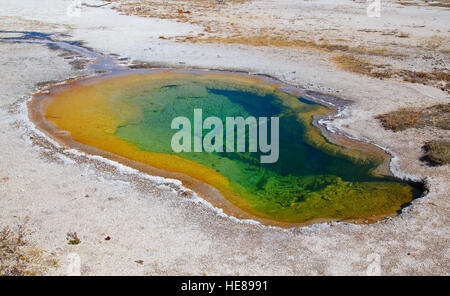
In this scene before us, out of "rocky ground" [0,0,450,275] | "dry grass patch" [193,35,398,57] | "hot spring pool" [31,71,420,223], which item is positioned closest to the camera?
"rocky ground" [0,0,450,275]

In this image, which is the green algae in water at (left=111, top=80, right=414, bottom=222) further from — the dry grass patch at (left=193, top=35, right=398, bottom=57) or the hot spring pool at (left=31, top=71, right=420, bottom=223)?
the dry grass patch at (left=193, top=35, right=398, bottom=57)

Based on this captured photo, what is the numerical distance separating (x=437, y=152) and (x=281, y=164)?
3573 millimetres

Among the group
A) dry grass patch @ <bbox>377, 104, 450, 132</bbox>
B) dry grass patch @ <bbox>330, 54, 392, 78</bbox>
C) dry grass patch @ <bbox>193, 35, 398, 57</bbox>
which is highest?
dry grass patch @ <bbox>193, 35, 398, 57</bbox>

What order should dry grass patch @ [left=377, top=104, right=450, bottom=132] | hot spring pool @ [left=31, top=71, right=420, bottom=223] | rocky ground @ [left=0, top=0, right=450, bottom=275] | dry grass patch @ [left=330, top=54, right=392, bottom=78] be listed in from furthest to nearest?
dry grass patch @ [left=330, top=54, right=392, bottom=78] → dry grass patch @ [left=377, top=104, right=450, bottom=132] → hot spring pool @ [left=31, top=71, right=420, bottom=223] → rocky ground @ [left=0, top=0, right=450, bottom=275]

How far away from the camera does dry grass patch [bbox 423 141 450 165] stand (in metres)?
7.99

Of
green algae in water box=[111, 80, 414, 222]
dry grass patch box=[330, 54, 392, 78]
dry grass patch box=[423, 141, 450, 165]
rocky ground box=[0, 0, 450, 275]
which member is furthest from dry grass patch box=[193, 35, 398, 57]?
dry grass patch box=[423, 141, 450, 165]

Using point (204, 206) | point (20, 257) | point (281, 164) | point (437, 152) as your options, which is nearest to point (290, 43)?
point (281, 164)

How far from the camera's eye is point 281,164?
9039 millimetres

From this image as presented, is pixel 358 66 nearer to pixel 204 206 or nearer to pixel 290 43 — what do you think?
pixel 290 43

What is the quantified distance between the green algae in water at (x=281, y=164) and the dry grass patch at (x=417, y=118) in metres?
2.09

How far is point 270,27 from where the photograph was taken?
76.8ft

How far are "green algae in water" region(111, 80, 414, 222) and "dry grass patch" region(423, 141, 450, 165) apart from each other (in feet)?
3.63

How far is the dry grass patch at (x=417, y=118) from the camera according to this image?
9.95 m

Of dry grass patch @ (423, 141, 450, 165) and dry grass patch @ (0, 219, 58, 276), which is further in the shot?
dry grass patch @ (423, 141, 450, 165)
